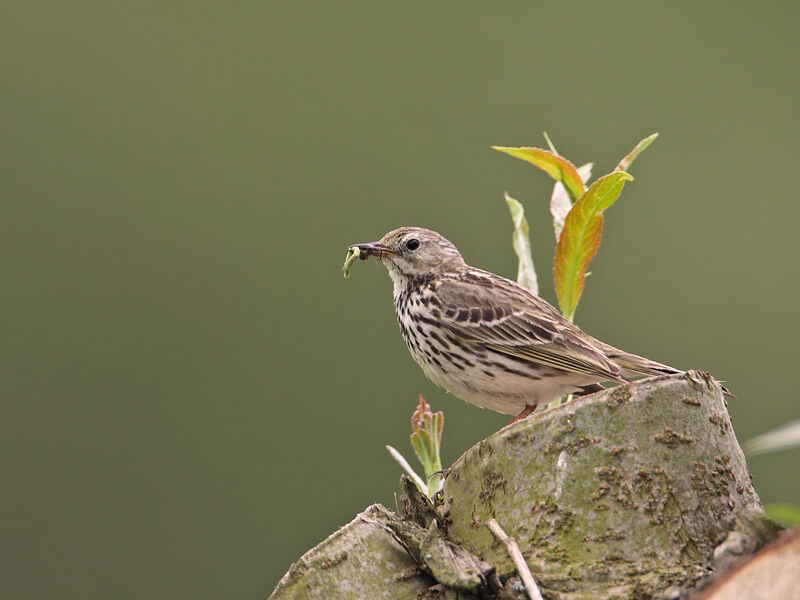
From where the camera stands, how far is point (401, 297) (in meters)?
4.86

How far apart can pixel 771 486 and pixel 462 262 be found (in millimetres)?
2627

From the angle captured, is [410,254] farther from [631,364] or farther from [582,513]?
[582,513]

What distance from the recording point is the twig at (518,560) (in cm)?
183

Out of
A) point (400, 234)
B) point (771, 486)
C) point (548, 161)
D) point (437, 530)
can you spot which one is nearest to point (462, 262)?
point (400, 234)

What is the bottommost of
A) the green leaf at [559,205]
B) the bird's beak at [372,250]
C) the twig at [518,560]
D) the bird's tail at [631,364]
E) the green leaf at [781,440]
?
the bird's tail at [631,364]

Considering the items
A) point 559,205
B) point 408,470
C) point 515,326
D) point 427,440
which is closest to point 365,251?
point 515,326

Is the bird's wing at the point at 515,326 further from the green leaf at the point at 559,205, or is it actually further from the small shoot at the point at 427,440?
the small shoot at the point at 427,440

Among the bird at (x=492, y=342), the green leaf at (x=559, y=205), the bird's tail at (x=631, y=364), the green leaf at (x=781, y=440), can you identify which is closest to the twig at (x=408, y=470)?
the green leaf at (x=559, y=205)

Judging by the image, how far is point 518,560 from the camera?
1873 millimetres

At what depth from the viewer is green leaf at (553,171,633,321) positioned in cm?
266

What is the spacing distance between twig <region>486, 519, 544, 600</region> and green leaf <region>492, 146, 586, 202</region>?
1.33 m

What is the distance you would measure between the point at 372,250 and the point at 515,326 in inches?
37.4

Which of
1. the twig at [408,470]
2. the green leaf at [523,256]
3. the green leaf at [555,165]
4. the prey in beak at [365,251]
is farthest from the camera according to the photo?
the prey in beak at [365,251]

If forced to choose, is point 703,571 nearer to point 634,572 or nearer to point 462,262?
point 634,572
